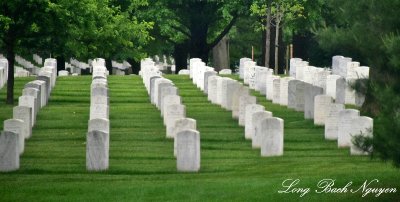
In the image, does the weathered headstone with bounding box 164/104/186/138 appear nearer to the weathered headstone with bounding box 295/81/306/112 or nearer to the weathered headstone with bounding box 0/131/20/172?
the weathered headstone with bounding box 0/131/20/172

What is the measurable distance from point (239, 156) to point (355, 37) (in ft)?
21.9

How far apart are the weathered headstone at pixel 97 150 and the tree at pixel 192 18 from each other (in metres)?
37.9

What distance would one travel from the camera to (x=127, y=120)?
3547cm

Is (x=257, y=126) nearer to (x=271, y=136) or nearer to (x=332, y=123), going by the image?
(x=271, y=136)

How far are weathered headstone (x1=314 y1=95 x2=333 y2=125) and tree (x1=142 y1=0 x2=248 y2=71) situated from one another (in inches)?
1174

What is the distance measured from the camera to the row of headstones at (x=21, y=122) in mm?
25422

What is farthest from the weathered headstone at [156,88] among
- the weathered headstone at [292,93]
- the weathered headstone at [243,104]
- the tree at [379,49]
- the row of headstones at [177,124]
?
the tree at [379,49]

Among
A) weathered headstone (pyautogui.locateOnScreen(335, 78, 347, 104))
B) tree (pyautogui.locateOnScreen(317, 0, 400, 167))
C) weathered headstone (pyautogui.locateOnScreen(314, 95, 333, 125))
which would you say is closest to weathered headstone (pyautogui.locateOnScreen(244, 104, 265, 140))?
weathered headstone (pyautogui.locateOnScreen(314, 95, 333, 125))

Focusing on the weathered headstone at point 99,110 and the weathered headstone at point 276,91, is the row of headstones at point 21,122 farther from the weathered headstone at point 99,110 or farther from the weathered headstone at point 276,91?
the weathered headstone at point 276,91

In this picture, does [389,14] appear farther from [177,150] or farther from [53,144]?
[53,144]

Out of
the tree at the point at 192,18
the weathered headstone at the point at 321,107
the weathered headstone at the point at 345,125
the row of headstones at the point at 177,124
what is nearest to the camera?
the row of headstones at the point at 177,124

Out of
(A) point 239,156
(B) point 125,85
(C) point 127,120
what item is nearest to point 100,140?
(A) point 239,156

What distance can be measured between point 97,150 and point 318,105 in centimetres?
Result: 919

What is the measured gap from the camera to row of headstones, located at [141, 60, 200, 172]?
25609mm
